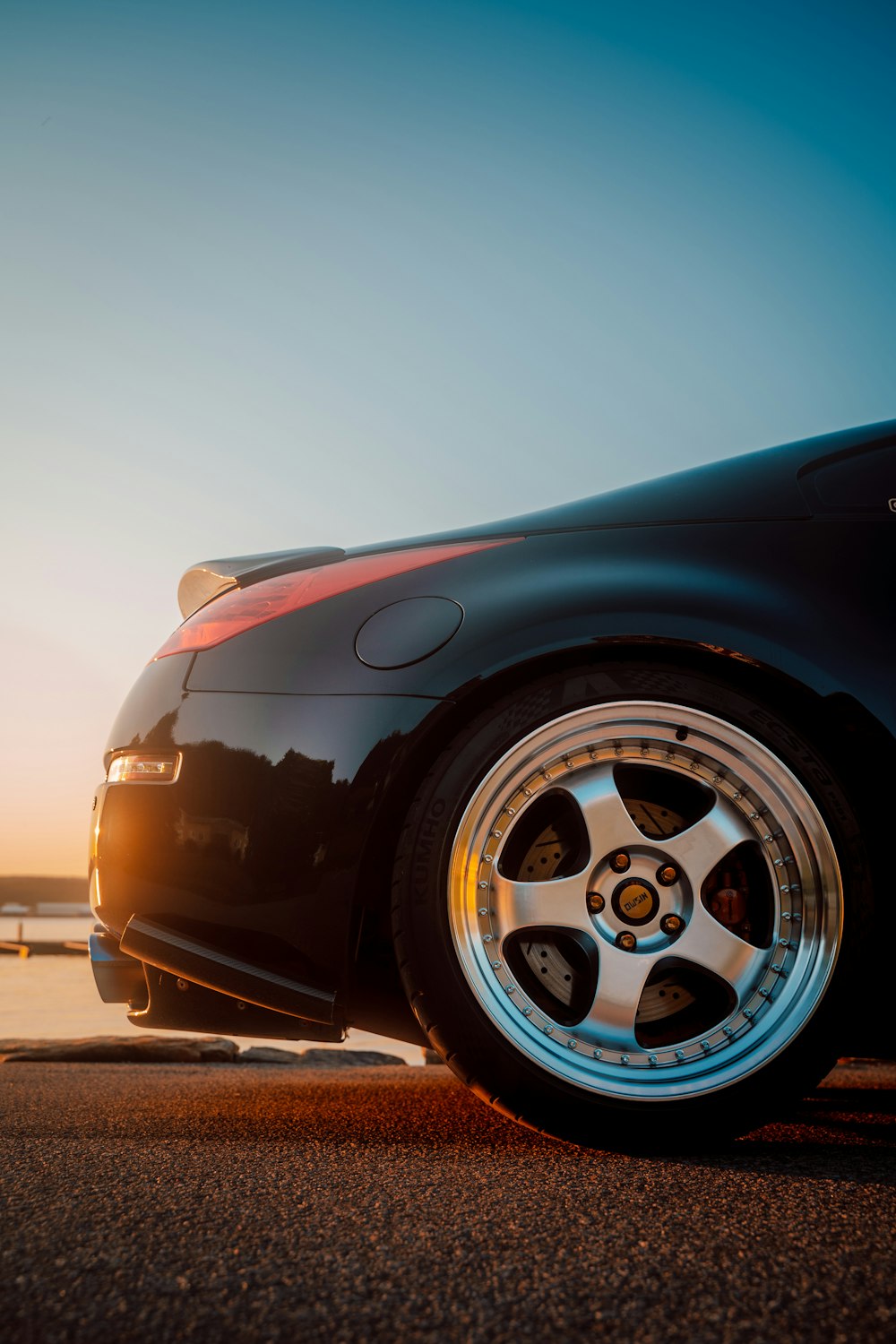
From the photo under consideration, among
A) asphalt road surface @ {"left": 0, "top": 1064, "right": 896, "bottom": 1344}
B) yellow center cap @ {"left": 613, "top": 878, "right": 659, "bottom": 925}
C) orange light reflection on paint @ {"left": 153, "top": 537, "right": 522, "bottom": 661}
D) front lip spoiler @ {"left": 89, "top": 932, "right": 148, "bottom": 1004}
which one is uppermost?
orange light reflection on paint @ {"left": 153, "top": 537, "right": 522, "bottom": 661}

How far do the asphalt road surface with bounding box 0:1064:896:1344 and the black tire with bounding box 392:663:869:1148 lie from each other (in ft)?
0.42

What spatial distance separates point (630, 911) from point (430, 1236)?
0.70 m

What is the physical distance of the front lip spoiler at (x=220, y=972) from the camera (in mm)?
1629

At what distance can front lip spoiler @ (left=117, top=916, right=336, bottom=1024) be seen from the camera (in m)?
1.63

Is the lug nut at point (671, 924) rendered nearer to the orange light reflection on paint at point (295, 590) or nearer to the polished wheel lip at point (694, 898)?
the polished wheel lip at point (694, 898)

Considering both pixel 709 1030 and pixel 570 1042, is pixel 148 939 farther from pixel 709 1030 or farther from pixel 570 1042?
pixel 709 1030

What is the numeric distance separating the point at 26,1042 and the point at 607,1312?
445cm

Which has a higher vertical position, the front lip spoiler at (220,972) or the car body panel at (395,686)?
the car body panel at (395,686)

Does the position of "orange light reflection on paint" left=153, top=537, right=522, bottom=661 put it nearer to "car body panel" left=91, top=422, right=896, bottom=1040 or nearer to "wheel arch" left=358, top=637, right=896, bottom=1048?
"car body panel" left=91, top=422, right=896, bottom=1040

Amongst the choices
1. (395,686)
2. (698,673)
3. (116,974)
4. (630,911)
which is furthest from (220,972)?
(698,673)

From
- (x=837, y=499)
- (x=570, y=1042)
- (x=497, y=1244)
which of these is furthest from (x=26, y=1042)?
(x=837, y=499)

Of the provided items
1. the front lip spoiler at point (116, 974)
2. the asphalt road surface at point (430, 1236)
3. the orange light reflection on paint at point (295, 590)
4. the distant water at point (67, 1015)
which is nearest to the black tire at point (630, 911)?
the asphalt road surface at point (430, 1236)

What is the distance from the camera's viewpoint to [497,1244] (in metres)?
1.05

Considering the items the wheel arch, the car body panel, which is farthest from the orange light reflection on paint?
the wheel arch
